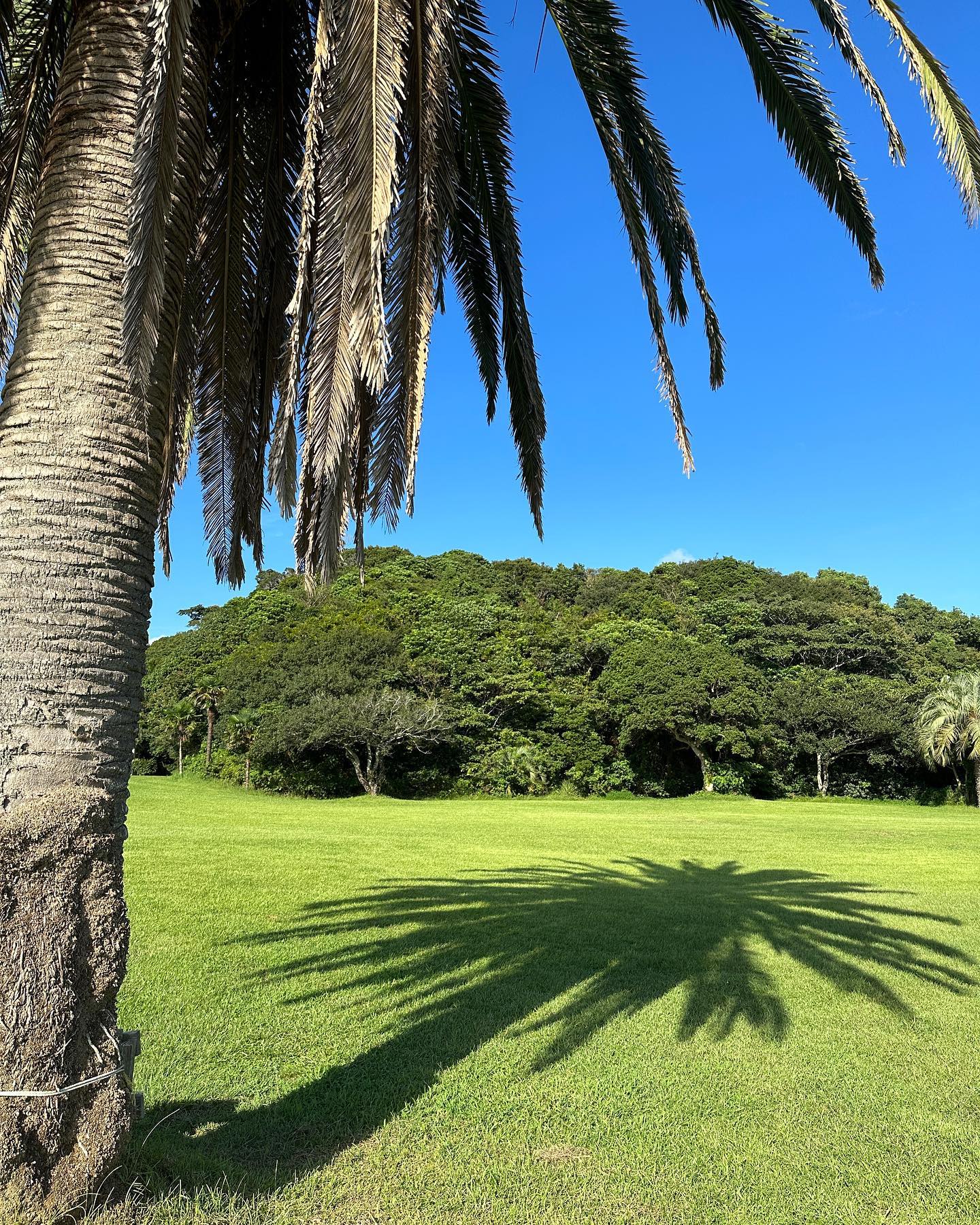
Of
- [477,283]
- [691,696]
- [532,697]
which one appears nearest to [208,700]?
[532,697]

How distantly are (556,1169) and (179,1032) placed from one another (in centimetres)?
289

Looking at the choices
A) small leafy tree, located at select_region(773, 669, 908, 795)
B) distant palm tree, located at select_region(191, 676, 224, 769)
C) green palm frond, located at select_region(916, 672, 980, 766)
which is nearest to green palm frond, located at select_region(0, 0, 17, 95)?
green palm frond, located at select_region(916, 672, 980, 766)

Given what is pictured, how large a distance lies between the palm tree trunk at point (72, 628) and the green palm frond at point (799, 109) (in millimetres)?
3300

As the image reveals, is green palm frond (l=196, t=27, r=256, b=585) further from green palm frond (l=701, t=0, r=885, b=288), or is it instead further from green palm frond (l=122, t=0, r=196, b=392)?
green palm frond (l=701, t=0, r=885, b=288)

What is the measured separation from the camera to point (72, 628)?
3.09 meters

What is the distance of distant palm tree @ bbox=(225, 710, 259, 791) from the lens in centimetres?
3784

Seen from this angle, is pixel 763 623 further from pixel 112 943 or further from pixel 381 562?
pixel 112 943

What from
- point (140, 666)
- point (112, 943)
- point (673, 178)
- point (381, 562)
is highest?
point (381, 562)

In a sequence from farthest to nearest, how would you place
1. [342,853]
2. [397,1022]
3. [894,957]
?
1. [342,853]
2. [894,957]
3. [397,1022]

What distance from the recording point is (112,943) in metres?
3.04

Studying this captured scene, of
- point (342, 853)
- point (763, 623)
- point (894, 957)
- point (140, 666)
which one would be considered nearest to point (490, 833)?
point (342, 853)

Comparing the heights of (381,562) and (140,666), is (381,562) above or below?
above

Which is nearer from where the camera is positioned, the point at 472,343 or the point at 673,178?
the point at 673,178

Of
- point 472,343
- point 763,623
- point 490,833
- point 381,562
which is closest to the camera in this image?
point 472,343
